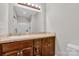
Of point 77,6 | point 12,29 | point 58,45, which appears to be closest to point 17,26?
point 12,29

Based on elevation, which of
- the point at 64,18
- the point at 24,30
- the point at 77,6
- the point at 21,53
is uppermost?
the point at 77,6

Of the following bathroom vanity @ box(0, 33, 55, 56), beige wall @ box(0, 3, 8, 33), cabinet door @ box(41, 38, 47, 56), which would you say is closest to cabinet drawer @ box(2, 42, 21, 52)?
bathroom vanity @ box(0, 33, 55, 56)

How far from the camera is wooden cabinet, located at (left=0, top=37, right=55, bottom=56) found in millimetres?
1150

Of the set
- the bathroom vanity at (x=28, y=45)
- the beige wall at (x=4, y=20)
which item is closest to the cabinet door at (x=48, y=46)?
the bathroom vanity at (x=28, y=45)

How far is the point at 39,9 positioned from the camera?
1.27m

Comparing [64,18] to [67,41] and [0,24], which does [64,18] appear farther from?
[0,24]

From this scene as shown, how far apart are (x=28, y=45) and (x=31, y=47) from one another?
0.04 meters

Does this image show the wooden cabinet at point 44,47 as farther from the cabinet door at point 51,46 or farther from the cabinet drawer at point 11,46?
the cabinet drawer at point 11,46

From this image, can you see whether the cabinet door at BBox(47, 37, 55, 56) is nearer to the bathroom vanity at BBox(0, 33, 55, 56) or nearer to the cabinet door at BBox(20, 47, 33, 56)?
the bathroom vanity at BBox(0, 33, 55, 56)

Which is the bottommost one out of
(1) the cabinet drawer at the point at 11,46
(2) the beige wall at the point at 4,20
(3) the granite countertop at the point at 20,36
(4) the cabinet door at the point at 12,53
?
(4) the cabinet door at the point at 12,53

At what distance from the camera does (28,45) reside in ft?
4.07

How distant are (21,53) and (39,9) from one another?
1.58 feet

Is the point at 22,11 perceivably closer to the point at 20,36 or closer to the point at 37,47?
the point at 20,36

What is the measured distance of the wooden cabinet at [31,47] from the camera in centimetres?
115
